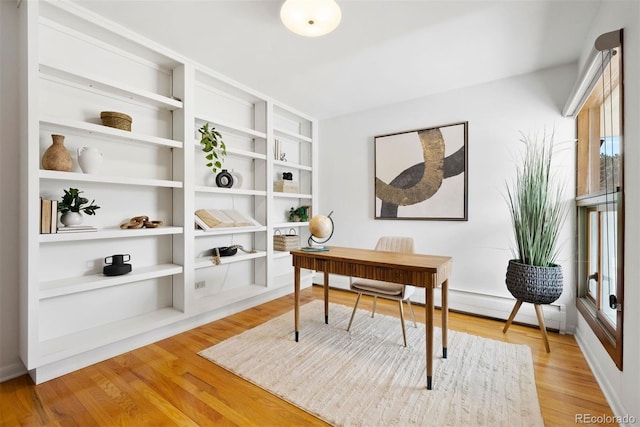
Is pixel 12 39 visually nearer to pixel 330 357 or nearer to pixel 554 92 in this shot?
pixel 330 357

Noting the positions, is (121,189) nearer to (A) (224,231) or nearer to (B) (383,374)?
(A) (224,231)

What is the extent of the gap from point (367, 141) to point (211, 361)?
10.0 feet

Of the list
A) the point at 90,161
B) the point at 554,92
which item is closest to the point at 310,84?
the point at 90,161

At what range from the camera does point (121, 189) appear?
2344mm

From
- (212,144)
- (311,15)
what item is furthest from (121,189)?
(311,15)

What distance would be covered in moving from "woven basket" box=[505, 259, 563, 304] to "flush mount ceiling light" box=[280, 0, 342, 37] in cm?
230

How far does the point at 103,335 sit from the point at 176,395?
844 millimetres

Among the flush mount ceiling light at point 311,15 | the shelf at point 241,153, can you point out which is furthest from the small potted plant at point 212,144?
the flush mount ceiling light at point 311,15

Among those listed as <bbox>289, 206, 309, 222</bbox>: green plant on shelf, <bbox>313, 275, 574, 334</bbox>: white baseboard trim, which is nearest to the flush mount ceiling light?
<bbox>289, 206, 309, 222</bbox>: green plant on shelf

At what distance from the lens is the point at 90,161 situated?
2.00 meters

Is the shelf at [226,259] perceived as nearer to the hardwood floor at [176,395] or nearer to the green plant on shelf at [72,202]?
the hardwood floor at [176,395]

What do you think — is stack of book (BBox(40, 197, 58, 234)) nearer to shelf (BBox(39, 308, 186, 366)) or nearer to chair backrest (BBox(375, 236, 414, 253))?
shelf (BBox(39, 308, 186, 366))

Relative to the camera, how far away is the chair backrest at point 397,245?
251 cm

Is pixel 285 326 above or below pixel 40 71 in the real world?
below
